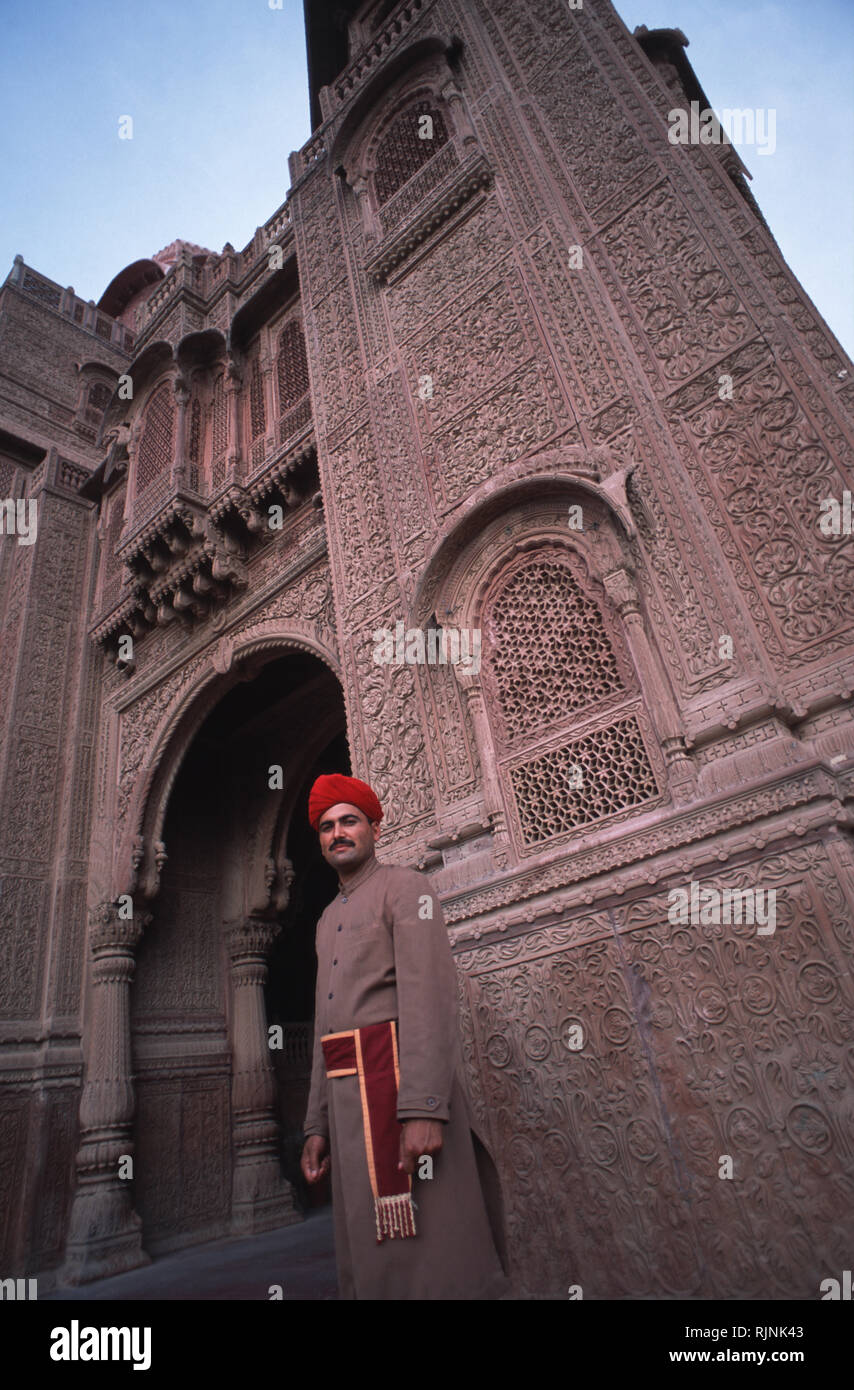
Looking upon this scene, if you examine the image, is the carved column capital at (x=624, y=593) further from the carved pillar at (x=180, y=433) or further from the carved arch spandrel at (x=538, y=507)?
the carved pillar at (x=180, y=433)

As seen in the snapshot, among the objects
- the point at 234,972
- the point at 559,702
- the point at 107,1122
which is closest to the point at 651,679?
the point at 559,702

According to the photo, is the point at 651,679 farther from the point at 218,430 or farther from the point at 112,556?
the point at 112,556

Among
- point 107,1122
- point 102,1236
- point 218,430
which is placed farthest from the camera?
point 218,430

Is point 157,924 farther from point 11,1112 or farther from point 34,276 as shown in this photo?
point 34,276

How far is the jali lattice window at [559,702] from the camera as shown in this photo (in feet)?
10.1

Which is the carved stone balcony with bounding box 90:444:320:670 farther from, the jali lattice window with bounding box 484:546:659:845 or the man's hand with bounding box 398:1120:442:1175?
the man's hand with bounding box 398:1120:442:1175

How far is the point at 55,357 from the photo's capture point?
34.0ft

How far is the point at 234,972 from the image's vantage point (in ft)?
22.5

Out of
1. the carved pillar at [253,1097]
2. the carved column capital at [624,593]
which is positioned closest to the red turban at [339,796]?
the carved column capital at [624,593]

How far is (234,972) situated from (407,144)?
6.80 meters

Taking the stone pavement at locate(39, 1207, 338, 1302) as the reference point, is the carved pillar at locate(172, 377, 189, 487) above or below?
above

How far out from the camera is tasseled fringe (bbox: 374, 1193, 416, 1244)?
180cm

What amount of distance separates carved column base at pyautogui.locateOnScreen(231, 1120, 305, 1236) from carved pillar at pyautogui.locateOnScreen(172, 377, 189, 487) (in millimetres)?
5377

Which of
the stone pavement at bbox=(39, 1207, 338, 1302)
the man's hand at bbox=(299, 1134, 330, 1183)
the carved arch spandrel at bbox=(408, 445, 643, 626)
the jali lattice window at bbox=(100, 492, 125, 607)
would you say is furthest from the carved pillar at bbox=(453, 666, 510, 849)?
the jali lattice window at bbox=(100, 492, 125, 607)
